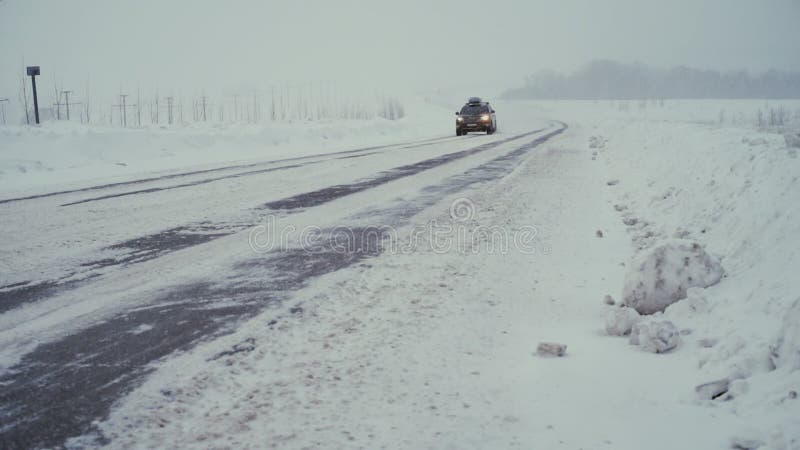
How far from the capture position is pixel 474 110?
101 ft

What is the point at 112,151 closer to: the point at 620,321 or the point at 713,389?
the point at 620,321

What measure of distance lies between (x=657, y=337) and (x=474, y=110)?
28.3m

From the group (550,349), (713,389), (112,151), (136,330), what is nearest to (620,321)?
(550,349)

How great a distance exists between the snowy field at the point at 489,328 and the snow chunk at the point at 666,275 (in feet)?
0.05

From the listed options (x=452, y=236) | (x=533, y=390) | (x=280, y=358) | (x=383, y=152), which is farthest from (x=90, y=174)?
(x=533, y=390)

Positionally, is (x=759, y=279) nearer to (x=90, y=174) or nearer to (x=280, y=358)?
(x=280, y=358)

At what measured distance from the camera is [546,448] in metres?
2.42

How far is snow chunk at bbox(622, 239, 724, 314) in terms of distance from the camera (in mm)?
4121

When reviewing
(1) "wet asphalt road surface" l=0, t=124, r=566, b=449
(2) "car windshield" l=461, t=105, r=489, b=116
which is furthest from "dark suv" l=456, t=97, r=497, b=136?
(1) "wet asphalt road surface" l=0, t=124, r=566, b=449

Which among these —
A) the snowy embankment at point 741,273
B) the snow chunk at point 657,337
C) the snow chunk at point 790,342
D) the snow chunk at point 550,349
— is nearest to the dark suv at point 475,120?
the snowy embankment at point 741,273

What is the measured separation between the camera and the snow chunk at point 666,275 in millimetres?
4121

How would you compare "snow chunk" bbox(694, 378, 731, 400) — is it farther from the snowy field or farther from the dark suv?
the dark suv

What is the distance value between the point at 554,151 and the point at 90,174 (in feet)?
42.8

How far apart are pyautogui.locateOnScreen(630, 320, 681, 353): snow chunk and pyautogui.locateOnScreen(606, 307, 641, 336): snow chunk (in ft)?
0.53
